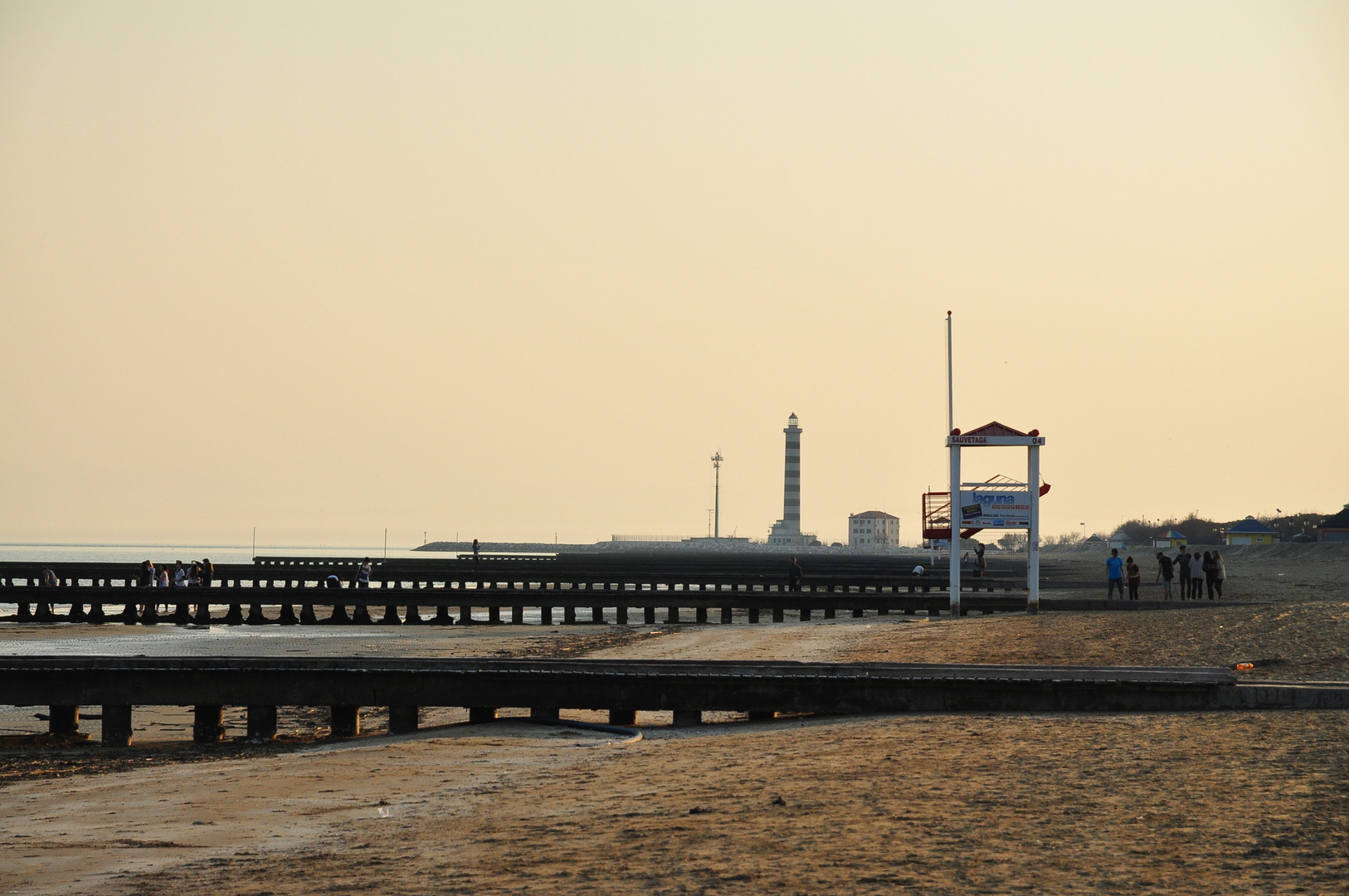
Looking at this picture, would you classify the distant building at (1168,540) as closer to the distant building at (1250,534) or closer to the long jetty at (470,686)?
the distant building at (1250,534)

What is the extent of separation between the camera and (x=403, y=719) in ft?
52.3

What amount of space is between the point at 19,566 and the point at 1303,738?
65.2m

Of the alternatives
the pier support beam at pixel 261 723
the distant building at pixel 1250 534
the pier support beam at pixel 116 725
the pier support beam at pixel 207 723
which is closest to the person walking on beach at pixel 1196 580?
the pier support beam at pixel 261 723

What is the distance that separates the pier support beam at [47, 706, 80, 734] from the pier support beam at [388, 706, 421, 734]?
4223mm

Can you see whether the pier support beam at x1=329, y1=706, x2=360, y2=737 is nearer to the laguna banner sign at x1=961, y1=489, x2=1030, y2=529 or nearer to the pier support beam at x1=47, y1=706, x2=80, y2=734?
the pier support beam at x1=47, y1=706, x2=80, y2=734

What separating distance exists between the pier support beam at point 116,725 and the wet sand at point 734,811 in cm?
78

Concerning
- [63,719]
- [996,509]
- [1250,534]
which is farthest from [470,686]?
[1250,534]

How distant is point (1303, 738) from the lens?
11281 mm

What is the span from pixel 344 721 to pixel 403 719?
86 centimetres

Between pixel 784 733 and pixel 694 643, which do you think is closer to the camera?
pixel 784 733

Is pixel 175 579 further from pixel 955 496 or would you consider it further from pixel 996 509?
pixel 996 509

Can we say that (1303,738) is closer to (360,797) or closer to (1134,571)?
(360,797)

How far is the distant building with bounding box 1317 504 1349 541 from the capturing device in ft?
355

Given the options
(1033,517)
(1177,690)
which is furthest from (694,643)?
(1177,690)
